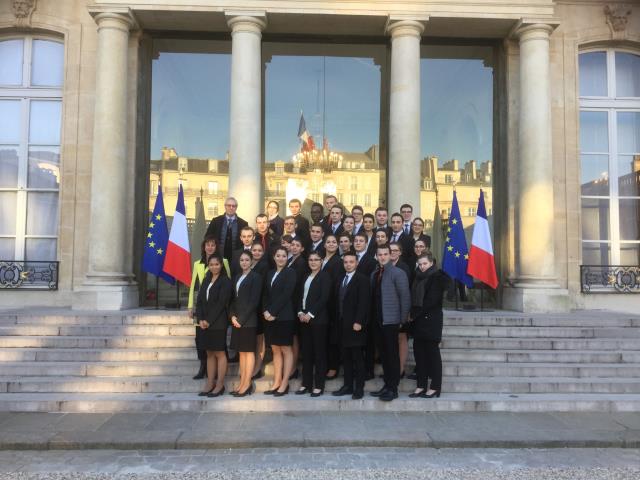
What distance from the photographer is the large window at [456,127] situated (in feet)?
43.9

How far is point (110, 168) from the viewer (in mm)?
11195

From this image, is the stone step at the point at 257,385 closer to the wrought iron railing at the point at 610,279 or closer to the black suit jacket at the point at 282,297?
the black suit jacket at the point at 282,297

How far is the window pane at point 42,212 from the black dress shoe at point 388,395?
9.06 meters

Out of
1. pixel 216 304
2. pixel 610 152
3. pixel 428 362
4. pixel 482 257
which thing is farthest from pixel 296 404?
pixel 610 152

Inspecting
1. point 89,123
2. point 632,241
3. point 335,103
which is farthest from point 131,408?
point 632,241

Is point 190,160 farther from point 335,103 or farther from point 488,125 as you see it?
point 488,125

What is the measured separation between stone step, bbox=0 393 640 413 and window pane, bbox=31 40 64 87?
824cm

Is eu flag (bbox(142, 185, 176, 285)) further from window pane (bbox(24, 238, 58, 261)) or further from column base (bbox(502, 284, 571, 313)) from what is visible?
column base (bbox(502, 284, 571, 313))

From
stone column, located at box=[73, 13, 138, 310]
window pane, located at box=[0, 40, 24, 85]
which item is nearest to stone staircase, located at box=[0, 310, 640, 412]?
stone column, located at box=[73, 13, 138, 310]

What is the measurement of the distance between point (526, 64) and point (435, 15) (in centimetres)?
221

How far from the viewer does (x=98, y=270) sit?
11.0 m

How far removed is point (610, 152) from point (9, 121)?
1414 centimetres

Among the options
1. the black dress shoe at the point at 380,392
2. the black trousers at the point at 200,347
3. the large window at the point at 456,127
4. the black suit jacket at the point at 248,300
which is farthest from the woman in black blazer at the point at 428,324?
the large window at the point at 456,127

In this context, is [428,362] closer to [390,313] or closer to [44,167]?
[390,313]
